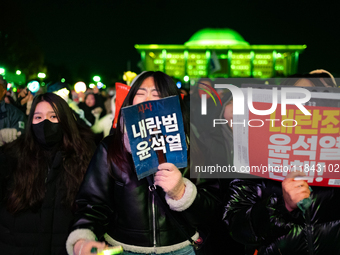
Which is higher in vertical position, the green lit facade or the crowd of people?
the crowd of people

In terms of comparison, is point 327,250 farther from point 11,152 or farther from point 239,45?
point 239,45

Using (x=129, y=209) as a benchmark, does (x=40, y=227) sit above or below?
below

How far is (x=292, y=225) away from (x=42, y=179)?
1781mm

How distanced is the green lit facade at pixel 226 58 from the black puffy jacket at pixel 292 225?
59959 millimetres

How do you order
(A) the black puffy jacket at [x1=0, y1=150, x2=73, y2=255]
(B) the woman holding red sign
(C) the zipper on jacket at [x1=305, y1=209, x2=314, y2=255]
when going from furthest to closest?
(A) the black puffy jacket at [x1=0, y1=150, x2=73, y2=255] < (B) the woman holding red sign < (C) the zipper on jacket at [x1=305, y1=209, x2=314, y2=255]

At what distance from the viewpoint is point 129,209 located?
1.77 meters

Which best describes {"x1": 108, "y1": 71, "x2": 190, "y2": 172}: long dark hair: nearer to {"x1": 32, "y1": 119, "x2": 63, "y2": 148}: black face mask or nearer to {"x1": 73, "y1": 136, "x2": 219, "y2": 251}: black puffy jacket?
{"x1": 73, "y1": 136, "x2": 219, "y2": 251}: black puffy jacket

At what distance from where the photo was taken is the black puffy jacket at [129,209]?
69.1 inches

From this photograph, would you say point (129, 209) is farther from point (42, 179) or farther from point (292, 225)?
point (42, 179)

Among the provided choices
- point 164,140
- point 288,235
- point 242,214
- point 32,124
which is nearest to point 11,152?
point 32,124

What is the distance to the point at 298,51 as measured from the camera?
6288 cm

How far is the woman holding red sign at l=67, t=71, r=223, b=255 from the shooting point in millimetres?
1724

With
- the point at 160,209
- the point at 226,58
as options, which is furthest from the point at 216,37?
the point at 160,209

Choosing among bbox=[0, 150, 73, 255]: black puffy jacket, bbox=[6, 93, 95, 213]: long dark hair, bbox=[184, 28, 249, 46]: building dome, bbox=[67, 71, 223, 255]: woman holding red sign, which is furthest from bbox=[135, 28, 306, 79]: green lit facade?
bbox=[67, 71, 223, 255]: woman holding red sign
